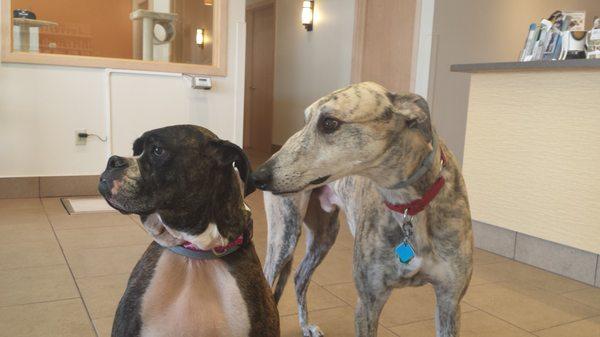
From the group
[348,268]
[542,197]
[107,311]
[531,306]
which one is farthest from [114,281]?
[542,197]

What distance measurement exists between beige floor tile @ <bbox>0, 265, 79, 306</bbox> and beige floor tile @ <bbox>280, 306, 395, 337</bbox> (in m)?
0.99

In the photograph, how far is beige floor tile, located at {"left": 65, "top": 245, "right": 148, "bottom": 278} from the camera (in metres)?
2.74

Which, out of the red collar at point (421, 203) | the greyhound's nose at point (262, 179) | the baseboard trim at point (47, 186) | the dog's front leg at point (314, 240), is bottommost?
the baseboard trim at point (47, 186)

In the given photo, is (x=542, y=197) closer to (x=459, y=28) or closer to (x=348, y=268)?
(x=348, y=268)

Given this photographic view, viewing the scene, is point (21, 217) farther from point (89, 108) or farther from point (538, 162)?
point (538, 162)

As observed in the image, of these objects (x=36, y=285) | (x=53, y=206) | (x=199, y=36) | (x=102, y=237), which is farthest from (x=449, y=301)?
(x=199, y=36)

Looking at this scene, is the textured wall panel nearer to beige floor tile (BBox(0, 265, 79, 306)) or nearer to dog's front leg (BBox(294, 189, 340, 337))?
dog's front leg (BBox(294, 189, 340, 337))

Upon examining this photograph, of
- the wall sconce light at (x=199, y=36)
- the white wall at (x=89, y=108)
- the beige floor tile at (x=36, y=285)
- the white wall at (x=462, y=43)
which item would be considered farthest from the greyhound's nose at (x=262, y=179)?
the white wall at (x=462, y=43)

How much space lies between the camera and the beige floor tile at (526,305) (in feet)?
7.99

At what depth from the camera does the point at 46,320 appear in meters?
2.14

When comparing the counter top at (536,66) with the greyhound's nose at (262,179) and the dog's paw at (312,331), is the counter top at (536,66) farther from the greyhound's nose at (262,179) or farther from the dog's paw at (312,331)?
the greyhound's nose at (262,179)

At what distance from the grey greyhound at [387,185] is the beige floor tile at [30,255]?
1809mm

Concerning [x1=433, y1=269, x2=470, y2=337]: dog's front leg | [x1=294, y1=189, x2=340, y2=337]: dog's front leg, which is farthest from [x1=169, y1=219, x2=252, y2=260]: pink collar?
[x1=294, y1=189, x2=340, y2=337]: dog's front leg

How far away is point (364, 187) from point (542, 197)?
5.69ft
